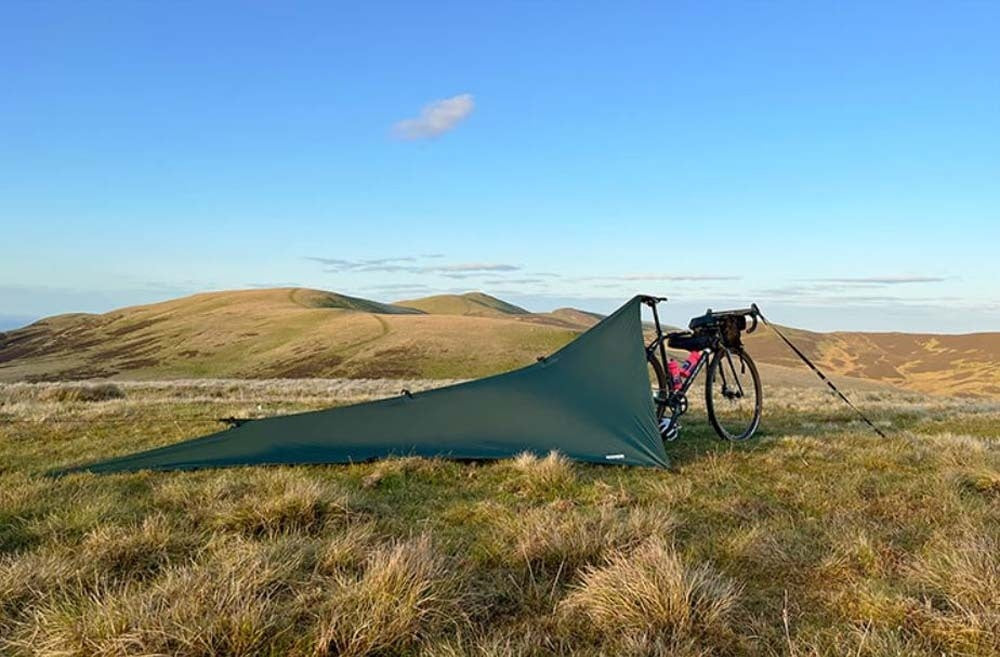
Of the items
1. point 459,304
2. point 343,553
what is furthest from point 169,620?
point 459,304

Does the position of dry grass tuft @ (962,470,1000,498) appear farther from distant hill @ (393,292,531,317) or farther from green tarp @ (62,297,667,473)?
distant hill @ (393,292,531,317)

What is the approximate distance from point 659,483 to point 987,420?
9.81 metres

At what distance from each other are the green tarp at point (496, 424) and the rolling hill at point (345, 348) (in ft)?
114

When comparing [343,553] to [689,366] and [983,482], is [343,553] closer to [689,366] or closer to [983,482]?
[983,482]

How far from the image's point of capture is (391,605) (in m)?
3.30

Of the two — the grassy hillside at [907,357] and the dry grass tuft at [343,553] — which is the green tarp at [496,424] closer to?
the dry grass tuft at [343,553]

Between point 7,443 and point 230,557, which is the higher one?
point 230,557

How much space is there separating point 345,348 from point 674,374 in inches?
1948

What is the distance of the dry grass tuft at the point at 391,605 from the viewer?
3.08 metres

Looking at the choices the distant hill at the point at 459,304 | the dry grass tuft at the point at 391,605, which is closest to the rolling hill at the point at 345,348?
the dry grass tuft at the point at 391,605

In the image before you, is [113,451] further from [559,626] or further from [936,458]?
[936,458]

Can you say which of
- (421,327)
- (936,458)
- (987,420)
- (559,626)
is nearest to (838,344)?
(421,327)

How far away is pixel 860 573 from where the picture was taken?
13.1 ft

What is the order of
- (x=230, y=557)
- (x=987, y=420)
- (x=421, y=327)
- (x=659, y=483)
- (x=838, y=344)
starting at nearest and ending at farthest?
1. (x=230, y=557)
2. (x=659, y=483)
3. (x=987, y=420)
4. (x=421, y=327)
5. (x=838, y=344)
